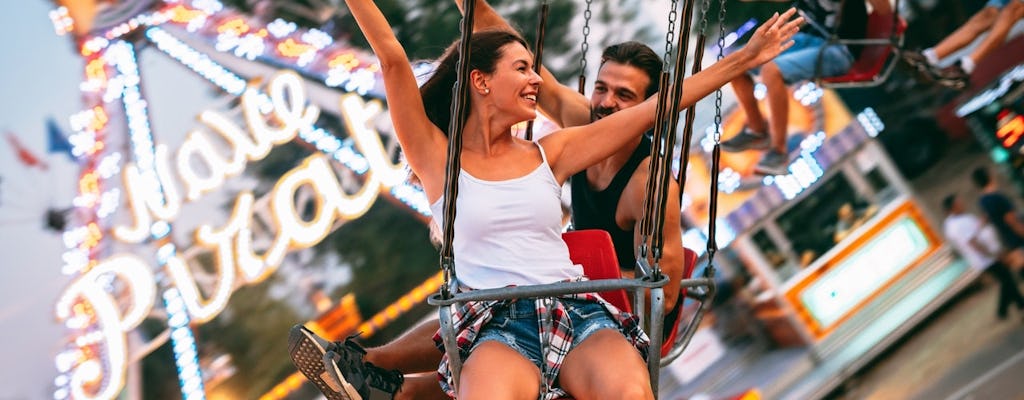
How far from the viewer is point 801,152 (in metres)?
4.63

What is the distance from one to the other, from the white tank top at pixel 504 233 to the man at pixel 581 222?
1.25 ft

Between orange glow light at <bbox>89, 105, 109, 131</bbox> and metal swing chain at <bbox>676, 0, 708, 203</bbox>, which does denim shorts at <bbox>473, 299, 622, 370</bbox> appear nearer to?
metal swing chain at <bbox>676, 0, 708, 203</bbox>

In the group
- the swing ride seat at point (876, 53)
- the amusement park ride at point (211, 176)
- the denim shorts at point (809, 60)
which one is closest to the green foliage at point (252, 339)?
the amusement park ride at point (211, 176)

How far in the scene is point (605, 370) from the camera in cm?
183

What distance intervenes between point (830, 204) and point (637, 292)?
2.82 m

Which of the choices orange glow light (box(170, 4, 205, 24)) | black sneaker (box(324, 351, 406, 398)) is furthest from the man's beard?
orange glow light (box(170, 4, 205, 24))

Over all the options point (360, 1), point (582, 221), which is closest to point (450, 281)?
point (360, 1)

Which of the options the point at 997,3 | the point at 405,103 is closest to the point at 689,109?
the point at 405,103

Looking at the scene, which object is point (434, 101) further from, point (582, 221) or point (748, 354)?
point (748, 354)

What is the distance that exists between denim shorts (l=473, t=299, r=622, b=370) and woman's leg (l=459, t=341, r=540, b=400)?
22 millimetres

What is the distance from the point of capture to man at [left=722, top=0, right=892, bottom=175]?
4.54m

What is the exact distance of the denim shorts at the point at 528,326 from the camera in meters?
1.92

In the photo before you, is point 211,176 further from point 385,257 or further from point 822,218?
point 822,218

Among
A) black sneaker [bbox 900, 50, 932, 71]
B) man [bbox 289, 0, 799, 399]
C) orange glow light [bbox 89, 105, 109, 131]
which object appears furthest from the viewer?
orange glow light [bbox 89, 105, 109, 131]
